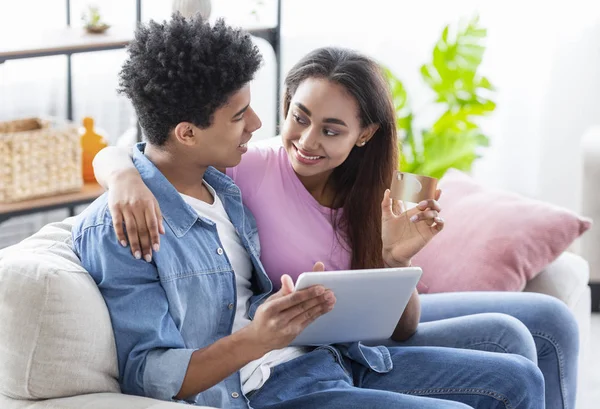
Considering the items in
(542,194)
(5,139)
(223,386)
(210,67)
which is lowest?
(542,194)

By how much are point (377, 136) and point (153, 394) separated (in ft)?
2.36

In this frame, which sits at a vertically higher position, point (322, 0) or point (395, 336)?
point (322, 0)

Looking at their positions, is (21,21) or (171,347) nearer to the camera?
(171,347)

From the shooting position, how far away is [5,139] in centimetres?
251

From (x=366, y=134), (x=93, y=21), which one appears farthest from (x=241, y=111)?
(x=93, y=21)

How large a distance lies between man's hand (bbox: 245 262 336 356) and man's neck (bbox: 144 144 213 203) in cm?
30

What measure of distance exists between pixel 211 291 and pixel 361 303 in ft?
0.81

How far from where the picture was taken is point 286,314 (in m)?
1.43

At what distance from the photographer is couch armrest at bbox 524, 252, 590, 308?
7.50 ft

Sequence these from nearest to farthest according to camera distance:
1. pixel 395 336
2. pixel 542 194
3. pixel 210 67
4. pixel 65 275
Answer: pixel 65 275
pixel 210 67
pixel 395 336
pixel 542 194

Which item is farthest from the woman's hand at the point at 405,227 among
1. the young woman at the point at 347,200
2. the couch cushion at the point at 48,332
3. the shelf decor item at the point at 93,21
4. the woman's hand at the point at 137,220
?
the shelf decor item at the point at 93,21

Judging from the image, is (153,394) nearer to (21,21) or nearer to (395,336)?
(395,336)

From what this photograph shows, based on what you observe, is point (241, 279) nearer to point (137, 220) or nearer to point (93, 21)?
point (137, 220)

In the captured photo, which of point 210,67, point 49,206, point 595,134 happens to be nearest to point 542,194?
point 595,134
